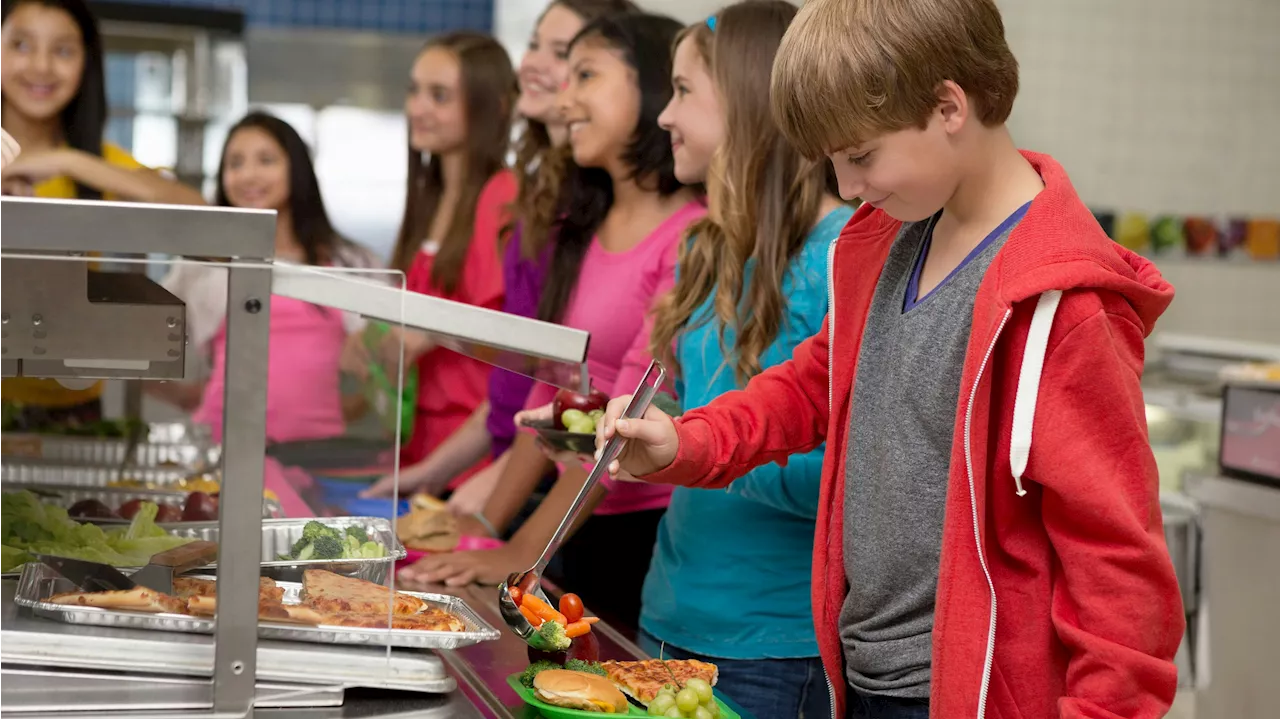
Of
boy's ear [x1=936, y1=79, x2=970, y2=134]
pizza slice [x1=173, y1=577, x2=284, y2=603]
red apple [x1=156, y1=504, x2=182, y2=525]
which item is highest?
boy's ear [x1=936, y1=79, x2=970, y2=134]

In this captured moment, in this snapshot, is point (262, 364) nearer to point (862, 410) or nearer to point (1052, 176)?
point (862, 410)

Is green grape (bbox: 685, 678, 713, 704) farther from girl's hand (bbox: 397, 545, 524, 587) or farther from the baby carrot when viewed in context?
girl's hand (bbox: 397, 545, 524, 587)

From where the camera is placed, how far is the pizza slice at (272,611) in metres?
1.23

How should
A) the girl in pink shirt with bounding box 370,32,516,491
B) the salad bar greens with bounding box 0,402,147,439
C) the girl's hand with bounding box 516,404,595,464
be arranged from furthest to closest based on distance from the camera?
the girl in pink shirt with bounding box 370,32,516,491
the salad bar greens with bounding box 0,402,147,439
the girl's hand with bounding box 516,404,595,464

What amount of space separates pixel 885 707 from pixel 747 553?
54 cm

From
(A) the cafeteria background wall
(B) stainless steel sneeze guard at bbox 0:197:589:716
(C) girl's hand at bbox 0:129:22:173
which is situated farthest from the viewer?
(A) the cafeteria background wall

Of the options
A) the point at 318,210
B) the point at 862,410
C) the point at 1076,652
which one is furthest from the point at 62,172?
the point at 1076,652

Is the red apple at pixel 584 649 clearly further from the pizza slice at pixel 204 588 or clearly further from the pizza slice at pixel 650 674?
the pizza slice at pixel 204 588

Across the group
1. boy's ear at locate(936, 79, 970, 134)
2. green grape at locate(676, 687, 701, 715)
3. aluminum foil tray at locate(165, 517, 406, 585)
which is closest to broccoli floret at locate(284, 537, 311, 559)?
aluminum foil tray at locate(165, 517, 406, 585)

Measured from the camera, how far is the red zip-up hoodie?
1.17 m

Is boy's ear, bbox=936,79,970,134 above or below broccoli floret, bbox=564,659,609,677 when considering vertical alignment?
above

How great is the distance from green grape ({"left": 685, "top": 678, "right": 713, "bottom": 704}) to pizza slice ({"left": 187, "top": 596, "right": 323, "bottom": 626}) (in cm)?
37

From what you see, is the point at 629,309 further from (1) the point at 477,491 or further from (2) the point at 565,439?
(2) the point at 565,439

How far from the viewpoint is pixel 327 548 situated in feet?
4.70
